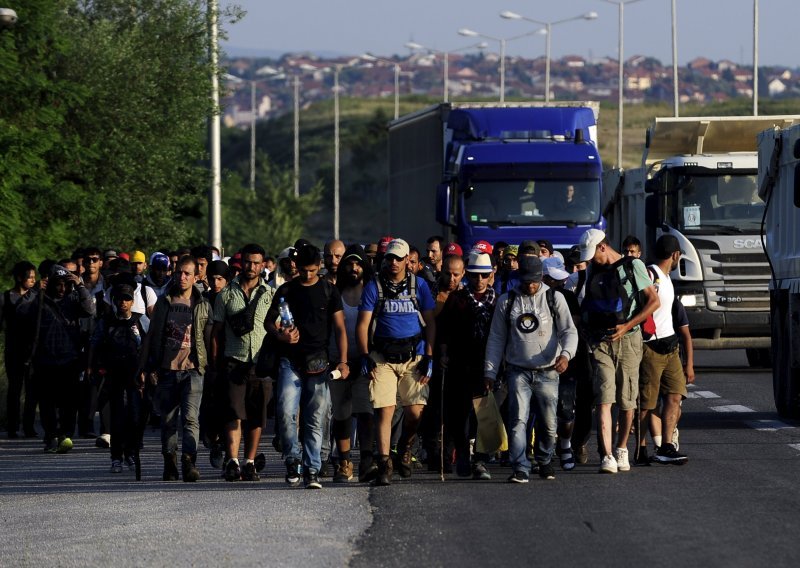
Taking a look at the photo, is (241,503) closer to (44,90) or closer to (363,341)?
(363,341)

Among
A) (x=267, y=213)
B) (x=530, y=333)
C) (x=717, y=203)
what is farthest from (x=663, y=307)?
(x=267, y=213)

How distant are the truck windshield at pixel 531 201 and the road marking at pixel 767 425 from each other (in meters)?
10.0

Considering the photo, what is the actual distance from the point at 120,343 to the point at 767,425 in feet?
20.6

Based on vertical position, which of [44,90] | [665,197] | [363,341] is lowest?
[363,341]

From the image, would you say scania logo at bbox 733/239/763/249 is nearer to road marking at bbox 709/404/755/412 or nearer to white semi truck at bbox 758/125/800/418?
road marking at bbox 709/404/755/412

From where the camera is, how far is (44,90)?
1176 inches

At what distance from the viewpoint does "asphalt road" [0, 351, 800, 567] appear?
32.2 feet

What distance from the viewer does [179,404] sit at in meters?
14.1

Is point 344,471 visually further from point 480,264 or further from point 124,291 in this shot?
point 124,291

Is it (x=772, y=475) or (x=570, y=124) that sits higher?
(x=570, y=124)

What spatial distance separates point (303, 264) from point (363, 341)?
0.68 m

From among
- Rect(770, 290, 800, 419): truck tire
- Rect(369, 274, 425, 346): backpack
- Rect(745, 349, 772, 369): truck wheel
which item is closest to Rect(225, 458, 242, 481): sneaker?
Rect(369, 274, 425, 346): backpack

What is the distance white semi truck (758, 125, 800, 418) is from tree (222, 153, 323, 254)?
57.8m

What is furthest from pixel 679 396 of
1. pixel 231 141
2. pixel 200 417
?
pixel 231 141
